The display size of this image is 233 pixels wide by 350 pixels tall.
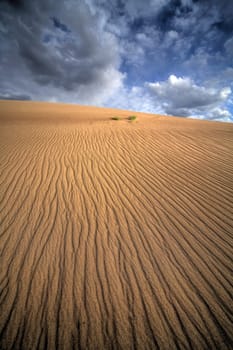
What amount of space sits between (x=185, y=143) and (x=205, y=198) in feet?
11.3

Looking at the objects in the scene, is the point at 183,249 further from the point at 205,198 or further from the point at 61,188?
the point at 61,188

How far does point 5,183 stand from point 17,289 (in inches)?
110

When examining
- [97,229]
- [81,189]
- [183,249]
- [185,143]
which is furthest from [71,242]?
[185,143]

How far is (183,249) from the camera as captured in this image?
85.9 inches

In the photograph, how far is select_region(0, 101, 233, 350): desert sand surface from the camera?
58.1 inches

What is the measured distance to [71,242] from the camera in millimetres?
2299

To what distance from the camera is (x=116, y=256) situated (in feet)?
6.93

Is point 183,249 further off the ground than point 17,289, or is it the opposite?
point 183,249

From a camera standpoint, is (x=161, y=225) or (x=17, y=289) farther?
(x=161, y=225)

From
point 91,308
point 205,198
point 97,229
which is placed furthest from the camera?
point 205,198

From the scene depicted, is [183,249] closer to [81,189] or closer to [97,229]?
[97,229]

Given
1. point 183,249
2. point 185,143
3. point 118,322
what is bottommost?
point 118,322

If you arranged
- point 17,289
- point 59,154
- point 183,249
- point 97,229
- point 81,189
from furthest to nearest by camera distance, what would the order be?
point 59,154 < point 81,189 < point 97,229 < point 183,249 < point 17,289

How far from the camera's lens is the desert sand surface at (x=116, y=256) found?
1477 millimetres
